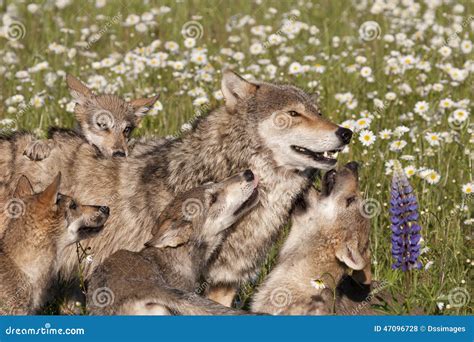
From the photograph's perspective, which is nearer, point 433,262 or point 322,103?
point 433,262

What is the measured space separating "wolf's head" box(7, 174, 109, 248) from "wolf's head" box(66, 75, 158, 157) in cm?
128

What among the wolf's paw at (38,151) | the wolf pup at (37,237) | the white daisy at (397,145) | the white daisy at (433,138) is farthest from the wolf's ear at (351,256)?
the white daisy at (433,138)

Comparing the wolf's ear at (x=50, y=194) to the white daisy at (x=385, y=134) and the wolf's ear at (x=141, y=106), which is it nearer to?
the wolf's ear at (x=141, y=106)

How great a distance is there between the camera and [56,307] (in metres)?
7.86

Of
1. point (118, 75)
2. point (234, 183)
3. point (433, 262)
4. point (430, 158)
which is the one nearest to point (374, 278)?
point (433, 262)

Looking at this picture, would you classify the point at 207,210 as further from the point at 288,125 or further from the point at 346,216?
the point at 346,216

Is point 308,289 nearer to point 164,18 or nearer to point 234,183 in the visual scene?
point 234,183

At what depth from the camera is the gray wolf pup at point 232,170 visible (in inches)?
288

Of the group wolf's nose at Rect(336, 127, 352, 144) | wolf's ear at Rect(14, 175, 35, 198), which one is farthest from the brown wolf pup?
wolf's nose at Rect(336, 127, 352, 144)

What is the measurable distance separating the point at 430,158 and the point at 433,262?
203cm

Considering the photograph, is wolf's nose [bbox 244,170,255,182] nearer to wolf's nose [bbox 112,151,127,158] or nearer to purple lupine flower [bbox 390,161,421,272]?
purple lupine flower [bbox 390,161,421,272]

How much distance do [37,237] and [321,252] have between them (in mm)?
1985

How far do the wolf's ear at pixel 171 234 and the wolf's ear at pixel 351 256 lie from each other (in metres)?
1.07

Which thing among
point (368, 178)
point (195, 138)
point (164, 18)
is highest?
point (195, 138)
